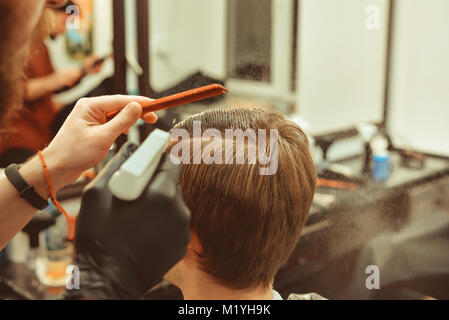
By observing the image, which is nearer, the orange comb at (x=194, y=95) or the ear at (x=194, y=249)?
the orange comb at (x=194, y=95)

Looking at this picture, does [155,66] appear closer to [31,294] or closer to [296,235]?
[31,294]

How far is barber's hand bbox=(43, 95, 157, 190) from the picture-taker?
88cm

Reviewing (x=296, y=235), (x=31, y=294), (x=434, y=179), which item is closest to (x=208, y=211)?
(x=296, y=235)

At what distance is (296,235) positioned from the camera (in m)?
1.04

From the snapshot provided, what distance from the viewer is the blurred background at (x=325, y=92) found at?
4.49ft

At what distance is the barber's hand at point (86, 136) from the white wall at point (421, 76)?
172 centimetres

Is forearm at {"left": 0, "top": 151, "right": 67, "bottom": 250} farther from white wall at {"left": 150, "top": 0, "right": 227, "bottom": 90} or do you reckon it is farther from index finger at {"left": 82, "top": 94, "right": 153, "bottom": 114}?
white wall at {"left": 150, "top": 0, "right": 227, "bottom": 90}

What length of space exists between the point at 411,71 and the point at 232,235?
72.5 inches

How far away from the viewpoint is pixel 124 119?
0.87 meters

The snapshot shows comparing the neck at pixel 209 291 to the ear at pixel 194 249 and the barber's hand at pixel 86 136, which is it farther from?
the barber's hand at pixel 86 136

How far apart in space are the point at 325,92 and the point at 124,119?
5.44ft

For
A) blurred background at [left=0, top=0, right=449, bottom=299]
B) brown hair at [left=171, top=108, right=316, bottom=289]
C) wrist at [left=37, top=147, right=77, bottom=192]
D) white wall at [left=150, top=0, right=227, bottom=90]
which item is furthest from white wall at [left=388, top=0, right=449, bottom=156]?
wrist at [left=37, top=147, right=77, bottom=192]

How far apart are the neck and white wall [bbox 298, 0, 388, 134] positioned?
3.76 feet

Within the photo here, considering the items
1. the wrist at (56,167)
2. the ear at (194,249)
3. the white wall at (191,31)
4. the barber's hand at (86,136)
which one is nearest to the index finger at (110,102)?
the barber's hand at (86,136)
